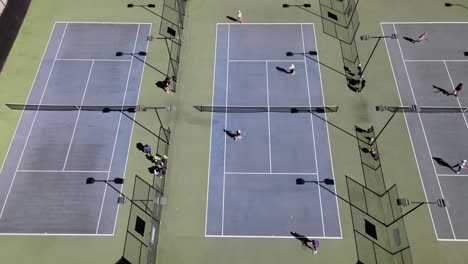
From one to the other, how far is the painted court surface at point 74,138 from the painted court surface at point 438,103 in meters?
19.8

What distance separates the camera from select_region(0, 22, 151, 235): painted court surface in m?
22.5

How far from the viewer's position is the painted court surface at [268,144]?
22.3 metres

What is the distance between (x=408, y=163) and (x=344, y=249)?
24.6 ft

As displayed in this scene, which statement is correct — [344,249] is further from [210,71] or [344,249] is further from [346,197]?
[210,71]

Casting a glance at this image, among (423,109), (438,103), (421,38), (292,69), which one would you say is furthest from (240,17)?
(438,103)

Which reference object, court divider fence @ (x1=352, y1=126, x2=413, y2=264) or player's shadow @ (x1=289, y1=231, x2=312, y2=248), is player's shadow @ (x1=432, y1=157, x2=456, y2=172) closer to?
court divider fence @ (x1=352, y1=126, x2=413, y2=264)

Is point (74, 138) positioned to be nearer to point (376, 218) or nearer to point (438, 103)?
point (376, 218)

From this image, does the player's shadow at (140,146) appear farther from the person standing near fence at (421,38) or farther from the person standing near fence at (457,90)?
the person standing near fence at (421,38)

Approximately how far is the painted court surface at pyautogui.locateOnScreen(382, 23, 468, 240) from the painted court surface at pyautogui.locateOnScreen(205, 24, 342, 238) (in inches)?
244

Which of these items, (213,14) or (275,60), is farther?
(213,14)

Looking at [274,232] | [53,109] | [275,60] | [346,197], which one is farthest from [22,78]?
[346,197]

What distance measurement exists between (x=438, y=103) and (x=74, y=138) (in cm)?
2597

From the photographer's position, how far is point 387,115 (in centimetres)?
2589

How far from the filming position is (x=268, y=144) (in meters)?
24.8
